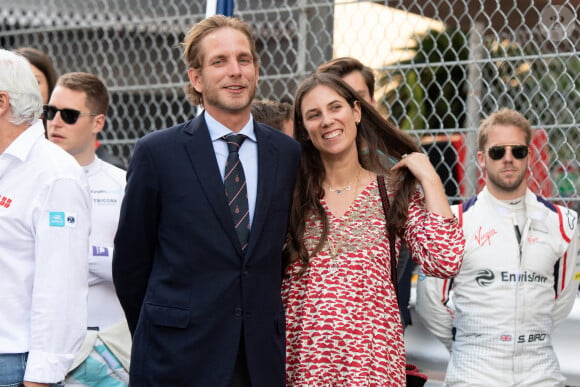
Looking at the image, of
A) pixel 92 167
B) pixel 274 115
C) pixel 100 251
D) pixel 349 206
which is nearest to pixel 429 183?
pixel 349 206

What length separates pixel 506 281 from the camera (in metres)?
3.59

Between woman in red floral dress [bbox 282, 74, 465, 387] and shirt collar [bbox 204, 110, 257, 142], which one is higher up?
shirt collar [bbox 204, 110, 257, 142]

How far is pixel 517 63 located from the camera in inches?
163

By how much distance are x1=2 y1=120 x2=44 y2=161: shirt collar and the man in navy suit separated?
1.05 ft

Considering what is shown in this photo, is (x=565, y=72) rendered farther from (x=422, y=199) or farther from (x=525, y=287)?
(x=422, y=199)

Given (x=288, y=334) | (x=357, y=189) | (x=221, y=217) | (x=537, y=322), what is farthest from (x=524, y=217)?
(x=221, y=217)

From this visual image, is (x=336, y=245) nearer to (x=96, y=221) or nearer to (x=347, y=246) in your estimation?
(x=347, y=246)

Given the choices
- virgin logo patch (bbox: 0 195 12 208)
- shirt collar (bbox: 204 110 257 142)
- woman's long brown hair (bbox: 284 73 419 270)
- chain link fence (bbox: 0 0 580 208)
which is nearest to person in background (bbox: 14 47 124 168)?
chain link fence (bbox: 0 0 580 208)

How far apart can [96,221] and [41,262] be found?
38.1 inches

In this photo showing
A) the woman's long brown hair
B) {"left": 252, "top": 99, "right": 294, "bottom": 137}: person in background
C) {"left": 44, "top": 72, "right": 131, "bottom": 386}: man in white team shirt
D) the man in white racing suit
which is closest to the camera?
the woman's long brown hair

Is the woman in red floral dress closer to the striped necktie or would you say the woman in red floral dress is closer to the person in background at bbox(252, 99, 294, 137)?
the striped necktie

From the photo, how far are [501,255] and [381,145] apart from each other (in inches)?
31.7

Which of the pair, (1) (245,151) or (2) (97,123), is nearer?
(1) (245,151)

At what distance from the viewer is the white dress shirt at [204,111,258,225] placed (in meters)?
2.70
